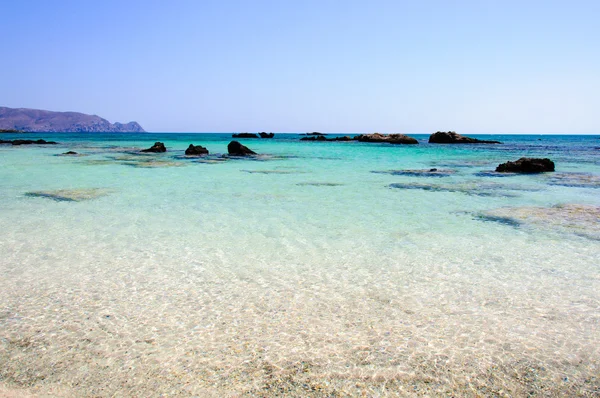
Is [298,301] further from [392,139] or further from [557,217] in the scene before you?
[392,139]

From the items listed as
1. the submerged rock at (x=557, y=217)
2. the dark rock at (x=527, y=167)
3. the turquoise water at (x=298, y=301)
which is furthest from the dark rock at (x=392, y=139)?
the turquoise water at (x=298, y=301)

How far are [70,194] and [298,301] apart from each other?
10.5 m

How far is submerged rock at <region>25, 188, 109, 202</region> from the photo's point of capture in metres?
11.6

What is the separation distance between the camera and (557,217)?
9.53m

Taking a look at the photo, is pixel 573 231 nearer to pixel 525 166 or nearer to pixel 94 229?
pixel 94 229

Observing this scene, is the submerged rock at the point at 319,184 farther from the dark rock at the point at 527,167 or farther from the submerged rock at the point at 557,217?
the dark rock at the point at 527,167

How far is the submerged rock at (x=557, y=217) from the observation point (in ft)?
27.4

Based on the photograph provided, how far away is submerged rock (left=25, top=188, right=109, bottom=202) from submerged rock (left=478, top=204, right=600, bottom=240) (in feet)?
35.4

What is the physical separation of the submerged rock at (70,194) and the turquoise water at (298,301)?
1.61 m

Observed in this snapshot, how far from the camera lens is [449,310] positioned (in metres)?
4.46

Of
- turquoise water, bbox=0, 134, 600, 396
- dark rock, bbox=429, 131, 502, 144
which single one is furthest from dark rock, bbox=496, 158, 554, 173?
dark rock, bbox=429, 131, 502, 144

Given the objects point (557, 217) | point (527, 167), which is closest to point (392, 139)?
point (527, 167)

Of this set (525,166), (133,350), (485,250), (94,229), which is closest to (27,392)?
(133,350)

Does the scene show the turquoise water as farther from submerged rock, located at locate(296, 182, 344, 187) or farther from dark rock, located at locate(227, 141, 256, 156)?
dark rock, located at locate(227, 141, 256, 156)
